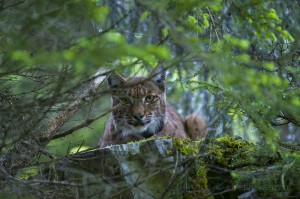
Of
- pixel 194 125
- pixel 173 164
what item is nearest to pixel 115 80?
pixel 173 164

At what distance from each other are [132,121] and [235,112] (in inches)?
85.4

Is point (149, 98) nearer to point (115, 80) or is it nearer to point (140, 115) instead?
point (140, 115)

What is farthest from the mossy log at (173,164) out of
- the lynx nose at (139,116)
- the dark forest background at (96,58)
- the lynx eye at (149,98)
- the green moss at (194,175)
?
the lynx eye at (149,98)

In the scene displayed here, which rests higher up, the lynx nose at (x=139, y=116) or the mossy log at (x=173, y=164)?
the mossy log at (x=173, y=164)

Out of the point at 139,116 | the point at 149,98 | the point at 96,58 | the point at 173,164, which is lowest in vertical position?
the point at 139,116

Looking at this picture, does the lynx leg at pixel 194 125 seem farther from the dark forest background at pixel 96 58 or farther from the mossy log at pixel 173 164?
the mossy log at pixel 173 164

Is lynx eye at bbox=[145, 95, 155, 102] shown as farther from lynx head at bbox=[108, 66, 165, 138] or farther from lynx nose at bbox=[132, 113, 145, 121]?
lynx nose at bbox=[132, 113, 145, 121]

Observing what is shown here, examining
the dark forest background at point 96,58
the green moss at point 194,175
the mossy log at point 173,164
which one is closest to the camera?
the dark forest background at point 96,58

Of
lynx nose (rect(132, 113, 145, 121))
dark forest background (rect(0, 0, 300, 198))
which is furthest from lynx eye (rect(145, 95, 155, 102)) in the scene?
dark forest background (rect(0, 0, 300, 198))

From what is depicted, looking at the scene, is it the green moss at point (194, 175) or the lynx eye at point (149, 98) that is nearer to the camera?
the green moss at point (194, 175)

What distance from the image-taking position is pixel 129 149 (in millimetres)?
5051

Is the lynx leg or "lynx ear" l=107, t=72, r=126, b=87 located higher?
"lynx ear" l=107, t=72, r=126, b=87

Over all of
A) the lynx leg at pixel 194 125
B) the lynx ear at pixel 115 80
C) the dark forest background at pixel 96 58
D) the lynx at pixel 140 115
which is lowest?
the lynx leg at pixel 194 125

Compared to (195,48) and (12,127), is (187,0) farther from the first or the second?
(12,127)
